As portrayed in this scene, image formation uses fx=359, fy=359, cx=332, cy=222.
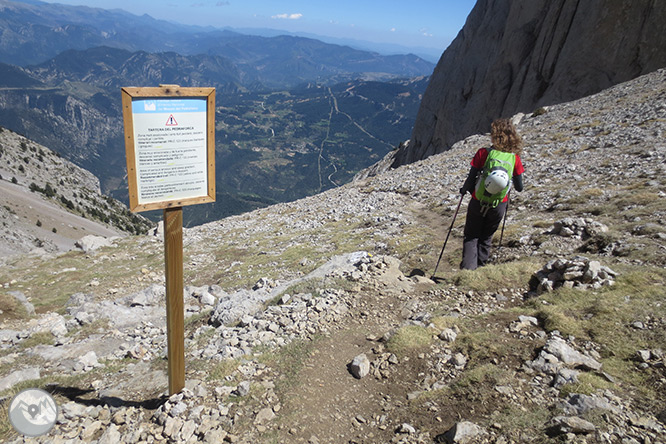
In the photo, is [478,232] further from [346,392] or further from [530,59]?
[530,59]

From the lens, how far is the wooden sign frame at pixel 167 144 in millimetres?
5273

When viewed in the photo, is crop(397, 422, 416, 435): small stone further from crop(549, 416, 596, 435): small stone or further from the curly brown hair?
the curly brown hair

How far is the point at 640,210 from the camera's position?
37.3ft

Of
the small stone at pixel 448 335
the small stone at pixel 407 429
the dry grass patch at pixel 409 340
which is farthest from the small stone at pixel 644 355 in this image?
the small stone at pixel 407 429

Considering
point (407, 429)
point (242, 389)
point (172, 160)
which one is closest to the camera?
point (407, 429)

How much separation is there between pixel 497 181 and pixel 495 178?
0.09 metres

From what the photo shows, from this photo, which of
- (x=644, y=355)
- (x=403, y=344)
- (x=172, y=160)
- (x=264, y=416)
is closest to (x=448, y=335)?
(x=403, y=344)

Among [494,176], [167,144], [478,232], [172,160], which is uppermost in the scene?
[167,144]

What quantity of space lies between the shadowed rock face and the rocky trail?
3686 centimetres

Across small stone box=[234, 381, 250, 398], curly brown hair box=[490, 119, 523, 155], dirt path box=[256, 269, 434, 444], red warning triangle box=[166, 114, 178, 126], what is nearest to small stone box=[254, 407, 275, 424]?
dirt path box=[256, 269, 434, 444]

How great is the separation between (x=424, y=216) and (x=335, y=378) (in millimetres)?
14042

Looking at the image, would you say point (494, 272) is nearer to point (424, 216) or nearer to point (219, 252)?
point (424, 216)

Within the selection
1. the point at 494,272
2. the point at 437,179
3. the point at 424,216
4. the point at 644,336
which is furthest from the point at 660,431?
the point at 437,179

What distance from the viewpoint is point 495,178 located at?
8.52 m
